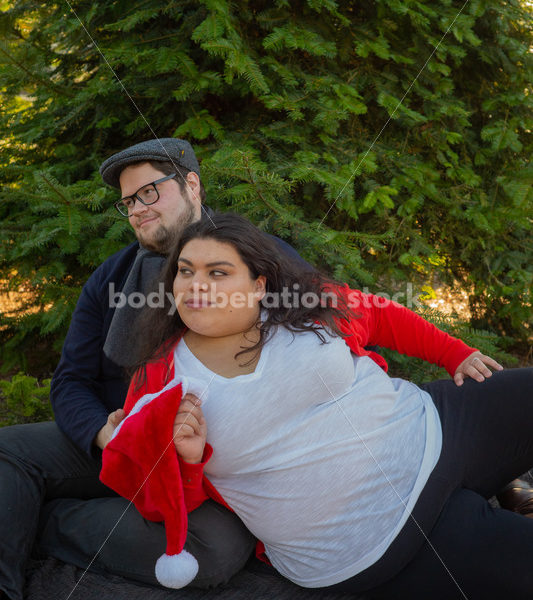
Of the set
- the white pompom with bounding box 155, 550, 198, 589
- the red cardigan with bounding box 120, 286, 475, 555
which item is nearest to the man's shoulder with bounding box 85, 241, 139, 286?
the red cardigan with bounding box 120, 286, 475, 555

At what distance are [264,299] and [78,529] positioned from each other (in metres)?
1.11

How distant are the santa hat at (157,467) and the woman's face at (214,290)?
0.90 feet

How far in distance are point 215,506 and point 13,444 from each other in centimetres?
87

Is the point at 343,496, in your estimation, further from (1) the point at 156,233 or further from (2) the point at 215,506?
(1) the point at 156,233

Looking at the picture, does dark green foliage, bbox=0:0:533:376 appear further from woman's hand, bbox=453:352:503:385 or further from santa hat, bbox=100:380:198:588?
santa hat, bbox=100:380:198:588

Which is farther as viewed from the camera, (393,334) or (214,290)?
(393,334)

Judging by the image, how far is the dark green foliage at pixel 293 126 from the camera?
2871 mm

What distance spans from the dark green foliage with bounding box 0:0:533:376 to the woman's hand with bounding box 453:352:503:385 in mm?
970

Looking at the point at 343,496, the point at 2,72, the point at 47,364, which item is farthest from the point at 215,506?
the point at 2,72

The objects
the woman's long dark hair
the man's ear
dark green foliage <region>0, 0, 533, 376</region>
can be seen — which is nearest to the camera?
the woman's long dark hair

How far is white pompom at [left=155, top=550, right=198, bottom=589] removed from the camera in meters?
1.52

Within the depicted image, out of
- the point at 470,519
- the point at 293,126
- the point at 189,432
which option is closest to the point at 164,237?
the point at 189,432

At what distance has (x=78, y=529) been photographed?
6.25 feet

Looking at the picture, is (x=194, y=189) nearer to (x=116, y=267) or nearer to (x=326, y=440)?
(x=116, y=267)
